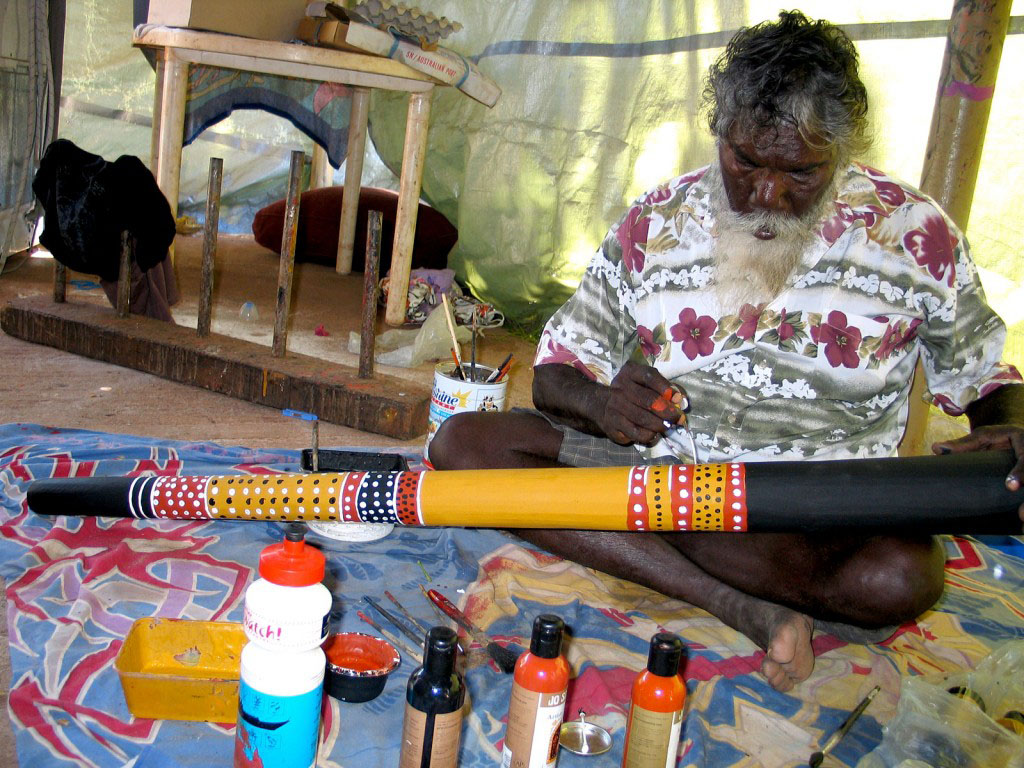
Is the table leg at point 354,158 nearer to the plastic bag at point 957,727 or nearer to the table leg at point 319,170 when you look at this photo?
the table leg at point 319,170

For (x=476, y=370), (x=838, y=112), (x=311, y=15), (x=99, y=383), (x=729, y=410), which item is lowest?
(x=99, y=383)

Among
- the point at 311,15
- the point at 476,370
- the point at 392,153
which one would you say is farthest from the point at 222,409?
the point at 392,153

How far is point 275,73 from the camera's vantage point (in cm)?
383

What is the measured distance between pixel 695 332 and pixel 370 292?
53.9 inches

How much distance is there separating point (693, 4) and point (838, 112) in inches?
100

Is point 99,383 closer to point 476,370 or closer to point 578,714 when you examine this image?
point 476,370

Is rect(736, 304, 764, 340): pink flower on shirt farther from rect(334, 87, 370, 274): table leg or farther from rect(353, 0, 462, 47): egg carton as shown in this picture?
rect(334, 87, 370, 274): table leg

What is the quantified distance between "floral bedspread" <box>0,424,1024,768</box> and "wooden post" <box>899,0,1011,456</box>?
958 mm

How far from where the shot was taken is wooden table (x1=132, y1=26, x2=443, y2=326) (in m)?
3.60

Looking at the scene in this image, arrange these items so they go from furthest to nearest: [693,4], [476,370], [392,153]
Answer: [392,153] → [693,4] → [476,370]

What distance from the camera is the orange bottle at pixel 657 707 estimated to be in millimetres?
1122

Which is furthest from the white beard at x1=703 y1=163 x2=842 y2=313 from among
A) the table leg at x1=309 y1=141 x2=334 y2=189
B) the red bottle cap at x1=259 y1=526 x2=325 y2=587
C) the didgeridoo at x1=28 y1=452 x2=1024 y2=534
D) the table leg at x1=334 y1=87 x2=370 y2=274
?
the table leg at x1=309 y1=141 x2=334 y2=189

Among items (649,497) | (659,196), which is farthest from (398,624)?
(659,196)

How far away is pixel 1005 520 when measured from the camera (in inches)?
60.1
